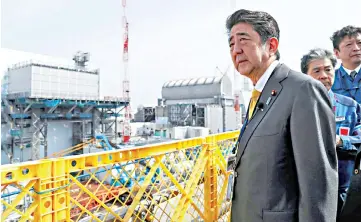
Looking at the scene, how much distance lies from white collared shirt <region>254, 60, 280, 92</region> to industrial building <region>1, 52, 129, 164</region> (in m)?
23.3

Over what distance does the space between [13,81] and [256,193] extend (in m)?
28.4

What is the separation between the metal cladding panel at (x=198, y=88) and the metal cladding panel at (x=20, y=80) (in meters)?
20.3

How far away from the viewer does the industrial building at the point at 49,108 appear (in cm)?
2106

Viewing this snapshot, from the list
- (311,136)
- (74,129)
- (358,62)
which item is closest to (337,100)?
(358,62)

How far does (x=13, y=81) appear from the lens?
23828 mm

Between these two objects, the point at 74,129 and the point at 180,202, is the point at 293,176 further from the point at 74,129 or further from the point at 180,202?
the point at 74,129

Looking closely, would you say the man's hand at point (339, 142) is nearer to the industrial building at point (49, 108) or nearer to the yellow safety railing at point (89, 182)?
the yellow safety railing at point (89, 182)

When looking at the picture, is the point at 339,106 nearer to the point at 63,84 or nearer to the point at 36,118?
the point at 36,118

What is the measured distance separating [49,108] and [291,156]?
25.1 meters

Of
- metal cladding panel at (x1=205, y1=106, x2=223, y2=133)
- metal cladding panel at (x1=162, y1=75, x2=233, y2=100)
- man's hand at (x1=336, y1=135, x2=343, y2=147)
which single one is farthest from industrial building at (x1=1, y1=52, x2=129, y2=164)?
man's hand at (x1=336, y1=135, x2=343, y2=147)

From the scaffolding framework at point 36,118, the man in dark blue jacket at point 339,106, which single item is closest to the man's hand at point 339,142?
the man in dark blue jacket at point 339,106

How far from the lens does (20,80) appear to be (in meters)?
23.2

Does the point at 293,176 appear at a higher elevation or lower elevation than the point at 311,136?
lower

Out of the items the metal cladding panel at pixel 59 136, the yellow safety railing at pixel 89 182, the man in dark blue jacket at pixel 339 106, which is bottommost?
the metal cladding panel at pixel 59 136
